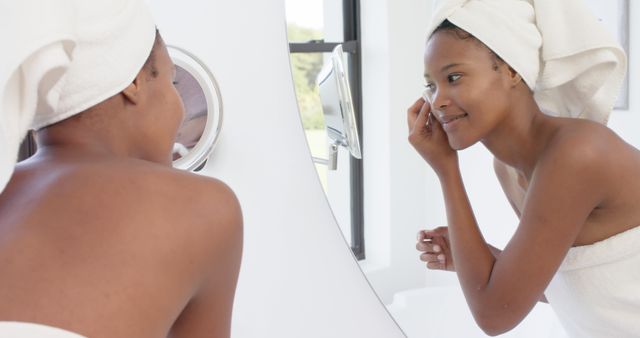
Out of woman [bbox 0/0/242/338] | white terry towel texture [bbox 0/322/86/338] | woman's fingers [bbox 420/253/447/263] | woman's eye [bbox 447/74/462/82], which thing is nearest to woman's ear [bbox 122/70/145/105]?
woman [bbox 0/0/242/338]

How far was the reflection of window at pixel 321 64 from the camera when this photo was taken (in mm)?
921

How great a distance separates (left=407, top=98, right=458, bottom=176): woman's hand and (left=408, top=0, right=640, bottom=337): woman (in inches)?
0.9

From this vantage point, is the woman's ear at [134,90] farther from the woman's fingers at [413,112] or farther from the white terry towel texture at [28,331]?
the woman's fingers at [413,112]

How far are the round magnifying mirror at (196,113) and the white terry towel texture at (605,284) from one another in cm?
49

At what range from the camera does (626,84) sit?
71 cm

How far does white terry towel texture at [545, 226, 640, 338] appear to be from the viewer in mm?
714

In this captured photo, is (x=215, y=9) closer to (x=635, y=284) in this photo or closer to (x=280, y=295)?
(x=280, y=295)

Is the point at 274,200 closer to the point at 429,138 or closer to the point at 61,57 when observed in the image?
the point at 429,138

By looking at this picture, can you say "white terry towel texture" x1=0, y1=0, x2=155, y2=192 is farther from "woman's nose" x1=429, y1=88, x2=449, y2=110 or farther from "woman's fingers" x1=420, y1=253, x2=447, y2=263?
"woman's fingers" x1=420, y1=253, x2=447, y2=263

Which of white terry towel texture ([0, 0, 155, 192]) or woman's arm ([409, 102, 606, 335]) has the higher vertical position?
white terry towel texture ([0, 0, 155, 192])

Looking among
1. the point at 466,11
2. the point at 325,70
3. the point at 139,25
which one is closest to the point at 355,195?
the point at 325,70

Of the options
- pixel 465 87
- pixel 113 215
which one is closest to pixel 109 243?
pixel 113 215

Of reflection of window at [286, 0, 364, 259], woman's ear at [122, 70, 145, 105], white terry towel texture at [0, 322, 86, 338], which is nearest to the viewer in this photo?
white terry towel texture at [0, 322, 86, 338]

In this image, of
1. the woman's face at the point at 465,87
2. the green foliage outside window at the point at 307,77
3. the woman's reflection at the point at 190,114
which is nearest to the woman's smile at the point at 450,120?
the woman's face at the point at 465,87
